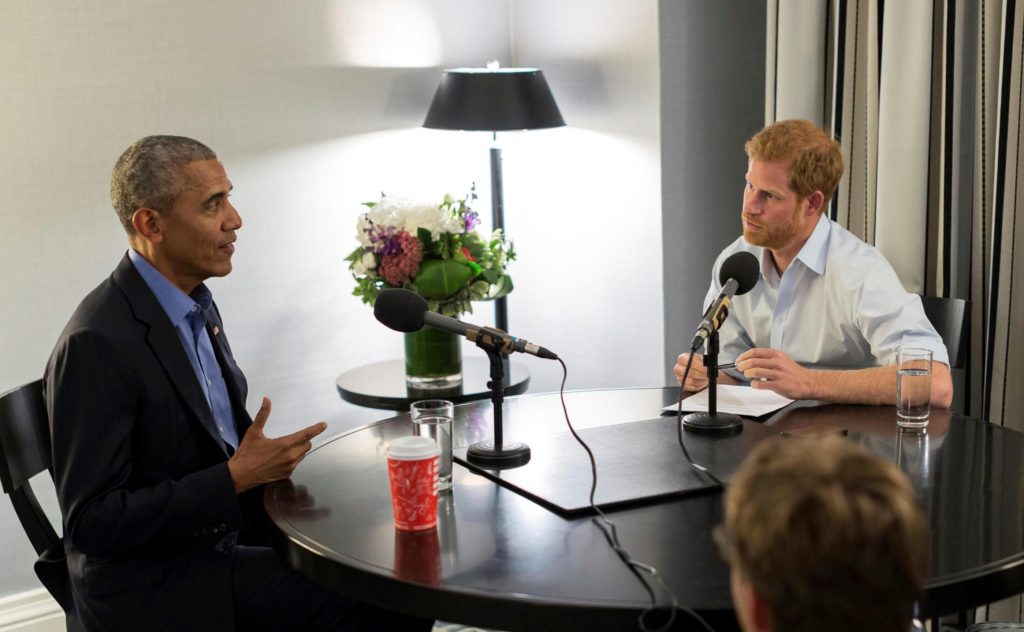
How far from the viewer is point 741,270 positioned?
1.95 meters

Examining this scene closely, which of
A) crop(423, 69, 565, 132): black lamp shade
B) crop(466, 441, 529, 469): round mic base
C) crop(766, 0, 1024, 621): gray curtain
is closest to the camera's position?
crop(466, 441, 529, 469): round mic base

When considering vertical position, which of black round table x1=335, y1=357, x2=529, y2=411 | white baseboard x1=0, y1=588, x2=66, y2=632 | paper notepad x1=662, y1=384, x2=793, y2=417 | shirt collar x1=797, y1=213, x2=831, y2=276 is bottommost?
white baseboard x1=0, y1=588, x2=66, y2=632

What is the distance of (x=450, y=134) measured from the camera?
3725 mm

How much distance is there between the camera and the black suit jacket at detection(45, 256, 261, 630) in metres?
1.77

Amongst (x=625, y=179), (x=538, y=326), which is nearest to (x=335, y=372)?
(x=538, y=326)

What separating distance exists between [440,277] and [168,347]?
1.00 m

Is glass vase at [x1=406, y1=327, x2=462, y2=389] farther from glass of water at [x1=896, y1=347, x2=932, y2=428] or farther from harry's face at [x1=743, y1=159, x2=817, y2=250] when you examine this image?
glass of water at [x1=896, y1=347, x2=932, y2=428]

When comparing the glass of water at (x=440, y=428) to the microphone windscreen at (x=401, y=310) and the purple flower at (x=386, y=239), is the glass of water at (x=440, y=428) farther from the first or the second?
the purple flower at (x=386, y=239)

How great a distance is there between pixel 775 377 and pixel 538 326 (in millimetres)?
1813

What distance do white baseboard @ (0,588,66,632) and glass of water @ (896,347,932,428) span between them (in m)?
2.30

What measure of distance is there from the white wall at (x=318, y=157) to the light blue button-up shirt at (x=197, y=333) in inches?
39.3

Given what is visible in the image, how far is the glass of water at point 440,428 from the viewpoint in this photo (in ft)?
5.77

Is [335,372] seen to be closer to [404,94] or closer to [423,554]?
[404,94]

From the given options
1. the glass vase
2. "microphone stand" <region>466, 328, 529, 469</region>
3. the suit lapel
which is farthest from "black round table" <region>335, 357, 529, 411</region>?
the suit lapel
